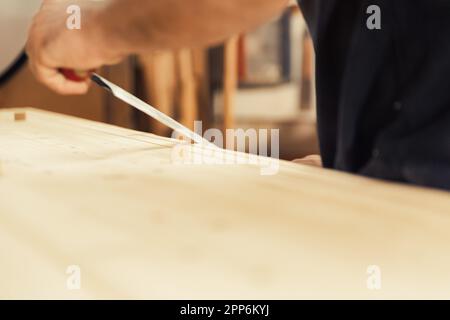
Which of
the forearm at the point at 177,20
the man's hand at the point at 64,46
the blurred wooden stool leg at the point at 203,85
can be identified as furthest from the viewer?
the blurred wooden stool leg at the point at 203,85

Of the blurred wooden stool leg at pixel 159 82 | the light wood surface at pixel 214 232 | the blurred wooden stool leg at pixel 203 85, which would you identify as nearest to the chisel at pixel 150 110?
the light wood surface at pixel 214 232

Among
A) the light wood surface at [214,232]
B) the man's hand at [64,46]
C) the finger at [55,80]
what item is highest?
the man's hand at [64,46]

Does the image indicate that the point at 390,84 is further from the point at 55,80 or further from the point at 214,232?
the point at 55,80

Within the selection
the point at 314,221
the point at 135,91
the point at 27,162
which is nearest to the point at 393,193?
the point at 314,221

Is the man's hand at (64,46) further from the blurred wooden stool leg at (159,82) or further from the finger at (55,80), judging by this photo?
the blurred wooden stool leg at (159,82)

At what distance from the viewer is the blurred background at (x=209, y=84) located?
1439mm

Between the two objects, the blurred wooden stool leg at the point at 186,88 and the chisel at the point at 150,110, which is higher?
the blurred wooden stool leg at the point at 186,88

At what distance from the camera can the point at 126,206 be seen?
368 millimetres

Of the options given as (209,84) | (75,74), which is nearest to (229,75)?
(209,84)

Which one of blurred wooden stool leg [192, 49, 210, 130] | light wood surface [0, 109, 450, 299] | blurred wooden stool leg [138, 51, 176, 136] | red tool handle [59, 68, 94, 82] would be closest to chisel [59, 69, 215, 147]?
red tool handle [59, 68, 94, 82]

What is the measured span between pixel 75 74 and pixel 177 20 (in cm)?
25

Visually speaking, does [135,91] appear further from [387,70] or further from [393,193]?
[393,193]

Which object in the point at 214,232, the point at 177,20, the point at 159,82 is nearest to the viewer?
the point at 214,232

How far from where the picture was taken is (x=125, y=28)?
0.53 meters
